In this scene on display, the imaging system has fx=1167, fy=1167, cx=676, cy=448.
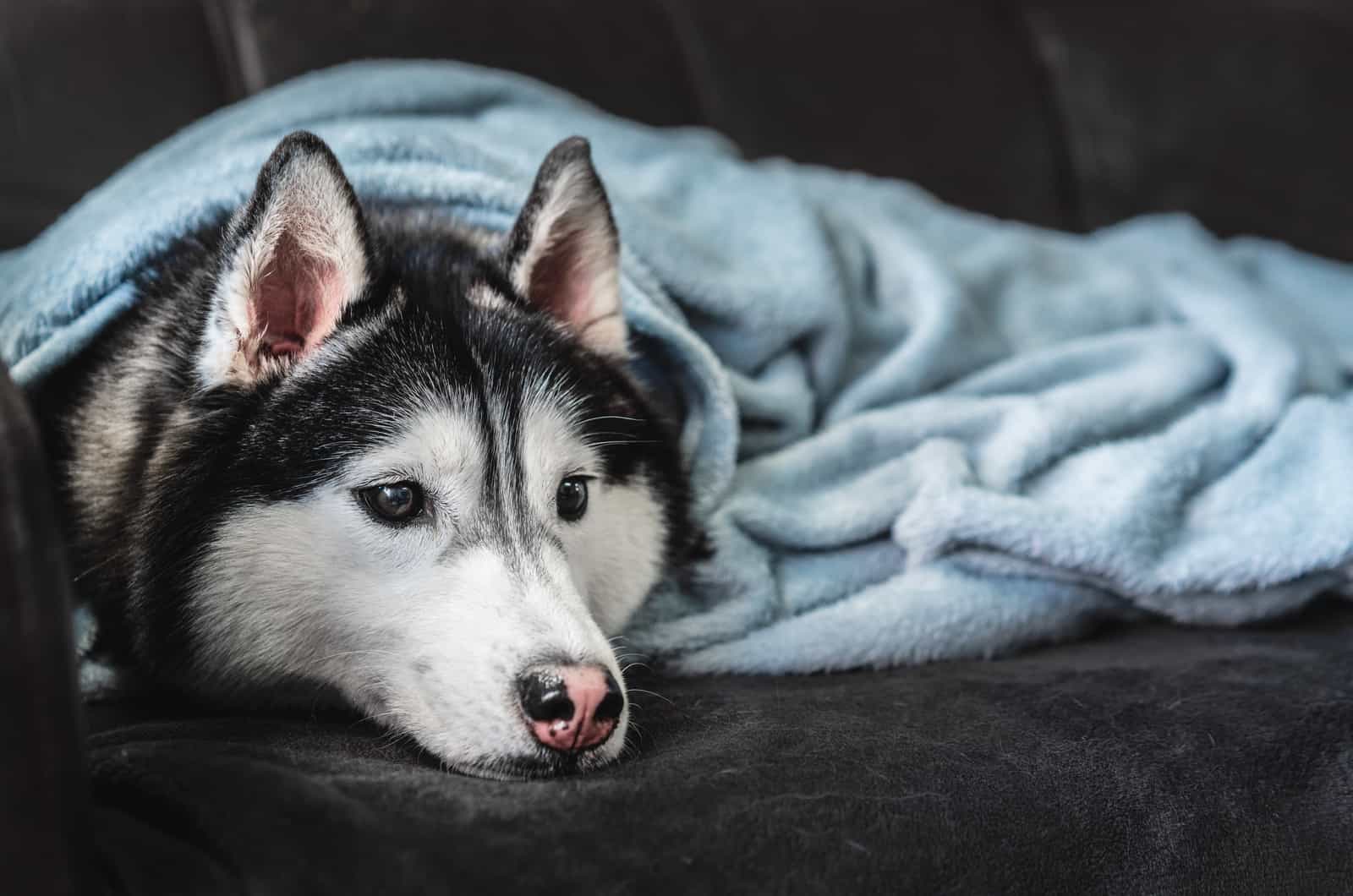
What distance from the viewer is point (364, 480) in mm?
1056

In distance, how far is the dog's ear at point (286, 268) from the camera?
1045 millimetres

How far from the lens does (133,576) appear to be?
3.64ft

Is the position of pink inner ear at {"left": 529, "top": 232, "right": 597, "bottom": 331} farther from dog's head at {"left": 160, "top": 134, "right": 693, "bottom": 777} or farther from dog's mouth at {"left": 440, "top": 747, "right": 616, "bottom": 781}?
dog's mouth at {"left": 440, "top": 747, "right": 616, "bottom": 781}

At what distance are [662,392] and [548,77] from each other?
86cm

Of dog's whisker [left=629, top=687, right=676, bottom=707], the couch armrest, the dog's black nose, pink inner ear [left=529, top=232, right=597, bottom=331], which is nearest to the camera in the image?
the couch armrest

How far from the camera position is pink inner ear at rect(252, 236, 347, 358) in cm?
110

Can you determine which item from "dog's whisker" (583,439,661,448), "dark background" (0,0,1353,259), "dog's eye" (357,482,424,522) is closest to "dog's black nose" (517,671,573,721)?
"dog's eye" (357,482,424,522)

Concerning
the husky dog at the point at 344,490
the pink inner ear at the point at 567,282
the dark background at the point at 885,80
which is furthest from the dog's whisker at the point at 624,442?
the dark background at the point at 885,80

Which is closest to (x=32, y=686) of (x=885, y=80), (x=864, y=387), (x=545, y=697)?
(x=545, y=697)

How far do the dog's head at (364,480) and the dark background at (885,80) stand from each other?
33.0 inches

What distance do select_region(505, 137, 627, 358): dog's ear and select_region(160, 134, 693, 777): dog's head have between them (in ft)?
0.39

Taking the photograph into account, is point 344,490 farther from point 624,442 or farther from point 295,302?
point 624,442

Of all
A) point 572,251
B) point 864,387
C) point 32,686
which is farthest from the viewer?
point 864,387

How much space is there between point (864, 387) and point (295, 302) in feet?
2.56
